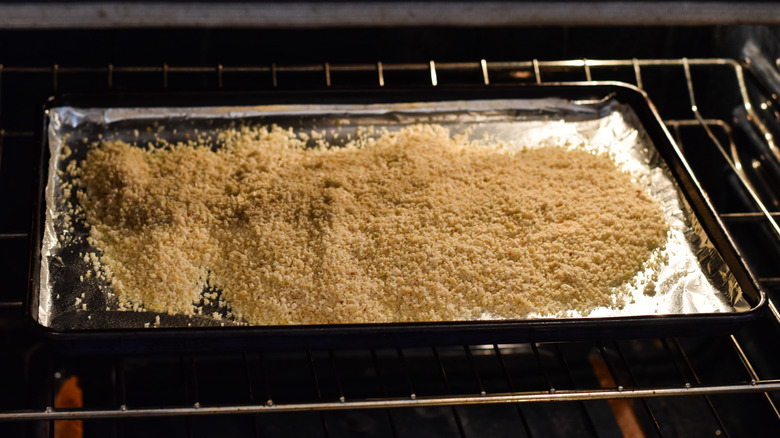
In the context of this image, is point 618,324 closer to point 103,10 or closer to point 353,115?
point 353,115

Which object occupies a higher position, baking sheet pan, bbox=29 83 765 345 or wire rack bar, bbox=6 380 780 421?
baking sheet pan, bbox=29 83 765 345

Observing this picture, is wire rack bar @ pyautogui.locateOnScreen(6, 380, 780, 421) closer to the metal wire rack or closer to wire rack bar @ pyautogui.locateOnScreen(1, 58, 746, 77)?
the metal wire rack

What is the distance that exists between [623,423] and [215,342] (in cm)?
75

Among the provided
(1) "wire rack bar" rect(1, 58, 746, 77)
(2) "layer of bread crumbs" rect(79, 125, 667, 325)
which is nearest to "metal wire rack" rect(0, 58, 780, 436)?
(1) "wire rack bar" rect(1, 58, 746, 77)

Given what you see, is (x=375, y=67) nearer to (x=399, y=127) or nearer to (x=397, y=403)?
(x=399, y=127)

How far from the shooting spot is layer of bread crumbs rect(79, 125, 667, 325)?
100 centimetres

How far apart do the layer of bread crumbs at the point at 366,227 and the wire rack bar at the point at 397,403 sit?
17 cm

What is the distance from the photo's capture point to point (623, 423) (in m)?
1.21

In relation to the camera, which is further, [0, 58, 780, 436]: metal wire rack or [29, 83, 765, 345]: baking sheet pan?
[0, 58, 780, 436]: metal wire rack

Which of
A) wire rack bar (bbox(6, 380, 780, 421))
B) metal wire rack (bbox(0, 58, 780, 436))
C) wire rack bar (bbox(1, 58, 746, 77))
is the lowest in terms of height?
wire rack bar (bbox(6, 380, 780, 421))

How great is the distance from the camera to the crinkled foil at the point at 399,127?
98 centimetres

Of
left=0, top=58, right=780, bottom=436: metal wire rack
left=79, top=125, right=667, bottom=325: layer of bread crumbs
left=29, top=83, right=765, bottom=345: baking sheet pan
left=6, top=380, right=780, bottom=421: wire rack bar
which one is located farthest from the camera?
left=0, top=58, right=780, bottom=436: metal wire rack

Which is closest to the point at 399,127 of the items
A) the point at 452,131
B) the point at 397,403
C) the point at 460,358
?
the point at 452,131

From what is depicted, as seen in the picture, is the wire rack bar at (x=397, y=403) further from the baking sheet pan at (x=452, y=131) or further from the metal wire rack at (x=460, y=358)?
the metal wire rack at (x=460, y=358)
